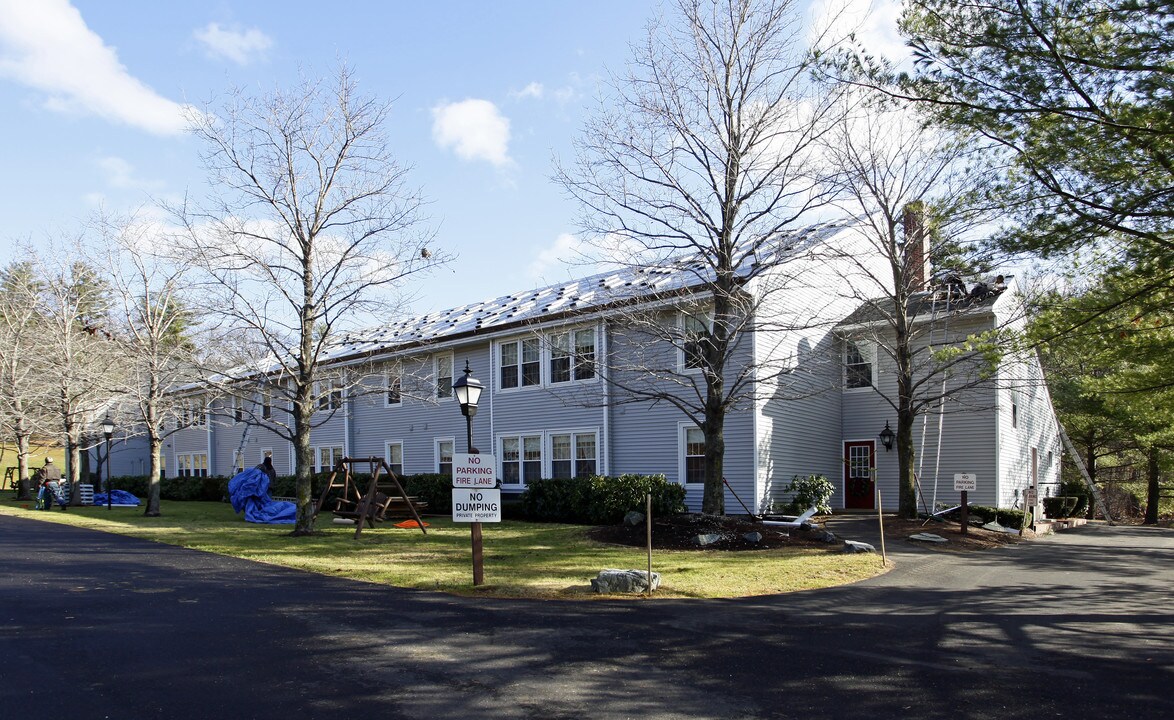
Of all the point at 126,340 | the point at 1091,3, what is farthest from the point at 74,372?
the point at 1091,3

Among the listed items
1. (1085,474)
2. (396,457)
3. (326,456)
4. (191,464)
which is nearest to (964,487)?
(1085,474)

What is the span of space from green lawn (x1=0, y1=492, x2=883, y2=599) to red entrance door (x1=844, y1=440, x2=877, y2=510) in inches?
342

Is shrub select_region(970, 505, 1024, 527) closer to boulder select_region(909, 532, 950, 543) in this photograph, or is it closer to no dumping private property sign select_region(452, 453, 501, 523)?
boulder select_region(909, 532, 950, 543)

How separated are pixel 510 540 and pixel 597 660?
9032 millimetres

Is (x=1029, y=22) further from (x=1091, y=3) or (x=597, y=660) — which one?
(x=597, y=660)

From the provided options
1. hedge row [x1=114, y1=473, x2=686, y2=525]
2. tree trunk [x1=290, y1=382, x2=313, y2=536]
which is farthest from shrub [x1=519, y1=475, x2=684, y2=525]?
tree trunk [x1=290, y1=382, x2=313, y2=536]

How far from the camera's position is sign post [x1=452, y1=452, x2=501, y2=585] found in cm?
1043

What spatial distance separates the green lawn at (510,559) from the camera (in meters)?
10.5

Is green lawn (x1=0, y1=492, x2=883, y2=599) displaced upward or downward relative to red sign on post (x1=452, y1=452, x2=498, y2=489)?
downward

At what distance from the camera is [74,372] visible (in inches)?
993

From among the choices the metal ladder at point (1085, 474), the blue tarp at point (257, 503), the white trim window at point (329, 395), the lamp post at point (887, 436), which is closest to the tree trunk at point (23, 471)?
the blue tarp at point (257, 503)

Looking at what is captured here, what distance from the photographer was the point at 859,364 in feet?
70.6

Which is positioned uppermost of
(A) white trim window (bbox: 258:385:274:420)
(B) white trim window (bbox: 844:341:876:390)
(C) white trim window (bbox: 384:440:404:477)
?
(B) white trim window (bbox: 844:341:876:390)

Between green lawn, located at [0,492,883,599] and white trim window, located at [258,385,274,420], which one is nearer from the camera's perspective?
green lawn, located at [0,492,883,599]
